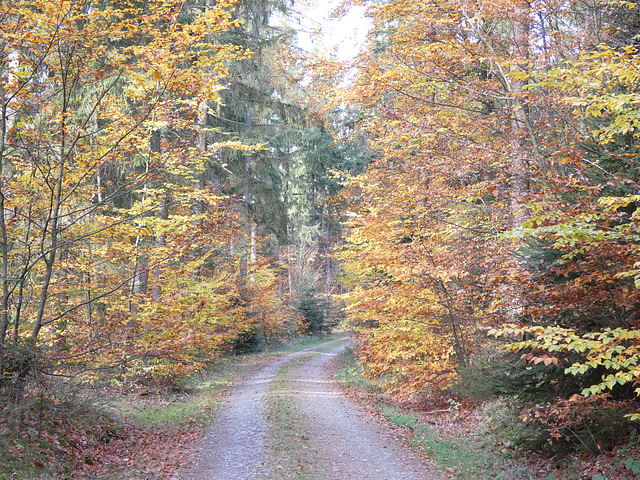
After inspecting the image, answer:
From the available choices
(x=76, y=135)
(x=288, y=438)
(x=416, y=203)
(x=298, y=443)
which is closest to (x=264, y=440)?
(x=288, y=438)

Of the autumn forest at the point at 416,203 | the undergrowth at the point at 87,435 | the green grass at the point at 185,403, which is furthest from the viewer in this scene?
the green grass at the point at 185,403

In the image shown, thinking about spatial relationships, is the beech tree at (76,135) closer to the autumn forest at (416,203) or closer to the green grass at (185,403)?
the autumn forest at (416,203)

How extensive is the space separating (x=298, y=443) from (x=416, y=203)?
5.80 metres

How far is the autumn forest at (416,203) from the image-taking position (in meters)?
5.53

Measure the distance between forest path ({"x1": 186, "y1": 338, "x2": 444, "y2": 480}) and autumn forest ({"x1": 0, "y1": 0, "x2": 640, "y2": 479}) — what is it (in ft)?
6.39

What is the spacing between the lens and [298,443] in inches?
331

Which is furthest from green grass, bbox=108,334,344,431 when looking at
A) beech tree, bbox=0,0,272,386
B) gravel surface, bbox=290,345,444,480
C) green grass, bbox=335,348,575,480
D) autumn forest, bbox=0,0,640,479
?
green grass, bbox=335,348,575,480

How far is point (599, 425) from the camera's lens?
6.07 metres

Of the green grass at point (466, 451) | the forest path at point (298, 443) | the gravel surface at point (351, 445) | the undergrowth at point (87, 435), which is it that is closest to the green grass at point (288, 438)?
the forest path at point (298, 443)

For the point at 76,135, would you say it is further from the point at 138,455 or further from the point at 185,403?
the point at 185,403

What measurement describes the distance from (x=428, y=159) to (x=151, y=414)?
29.9 feet

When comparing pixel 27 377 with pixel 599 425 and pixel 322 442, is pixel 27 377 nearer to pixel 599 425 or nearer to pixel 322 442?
pixel 322 442

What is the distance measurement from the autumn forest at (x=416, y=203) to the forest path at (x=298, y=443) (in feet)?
6.39

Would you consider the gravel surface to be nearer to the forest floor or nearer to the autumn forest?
the forest floor
